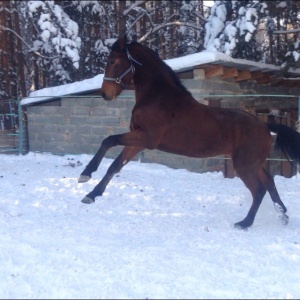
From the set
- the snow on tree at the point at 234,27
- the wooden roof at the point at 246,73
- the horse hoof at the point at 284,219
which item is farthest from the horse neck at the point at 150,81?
the snow on tree at the point at 234,27

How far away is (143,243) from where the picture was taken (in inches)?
189

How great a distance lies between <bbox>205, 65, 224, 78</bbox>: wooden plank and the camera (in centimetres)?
983

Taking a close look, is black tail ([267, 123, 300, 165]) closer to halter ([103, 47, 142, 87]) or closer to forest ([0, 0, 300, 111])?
halter ([103, 47, 142, 87])

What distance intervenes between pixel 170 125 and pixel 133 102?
17.3ft

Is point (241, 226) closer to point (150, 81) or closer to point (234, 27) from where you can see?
point (150, 81)

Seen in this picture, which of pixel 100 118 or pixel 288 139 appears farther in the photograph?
pixel 100 118

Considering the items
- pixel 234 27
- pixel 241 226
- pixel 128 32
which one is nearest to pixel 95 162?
pixel 241 226

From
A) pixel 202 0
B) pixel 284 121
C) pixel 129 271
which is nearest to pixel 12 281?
pixel 129 271

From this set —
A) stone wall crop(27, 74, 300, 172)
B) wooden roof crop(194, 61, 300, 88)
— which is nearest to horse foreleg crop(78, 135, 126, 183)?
stone wall crop(27, 74, 300, 172)

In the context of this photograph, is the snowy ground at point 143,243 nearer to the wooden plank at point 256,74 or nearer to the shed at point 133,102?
the shed at point 133,102

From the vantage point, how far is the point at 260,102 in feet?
39.4

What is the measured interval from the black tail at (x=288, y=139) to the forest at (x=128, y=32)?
5555mm

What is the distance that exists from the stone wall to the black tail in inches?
150

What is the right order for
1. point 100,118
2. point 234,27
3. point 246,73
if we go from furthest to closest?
point 234,27 < point 100,118 < point 246,73
